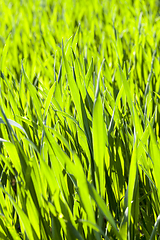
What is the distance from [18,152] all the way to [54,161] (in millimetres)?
94

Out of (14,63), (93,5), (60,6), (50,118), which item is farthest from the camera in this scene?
(60,6)

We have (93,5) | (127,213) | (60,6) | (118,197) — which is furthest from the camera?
(60,6)

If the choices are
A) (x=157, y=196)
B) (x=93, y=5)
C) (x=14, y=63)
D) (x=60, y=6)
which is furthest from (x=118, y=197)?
(x=60, y=6)

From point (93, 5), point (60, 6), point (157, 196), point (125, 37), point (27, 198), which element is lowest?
point (157, 196)

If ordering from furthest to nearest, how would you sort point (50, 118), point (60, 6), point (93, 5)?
point (60, 6)
point (93, 5)
point (50, 118)

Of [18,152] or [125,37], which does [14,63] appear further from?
[18,152]

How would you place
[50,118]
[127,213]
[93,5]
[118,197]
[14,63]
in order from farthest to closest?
[93,5] → [14,63] → [50,118] → [118,197] → [127,213]

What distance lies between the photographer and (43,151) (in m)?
0.50

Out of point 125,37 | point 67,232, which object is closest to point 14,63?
point 125,37

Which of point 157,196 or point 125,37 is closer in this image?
point 157,196

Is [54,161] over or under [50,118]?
under

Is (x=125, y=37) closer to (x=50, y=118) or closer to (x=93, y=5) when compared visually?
(x=50, y=118)

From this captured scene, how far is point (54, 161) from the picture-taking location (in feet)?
1.59

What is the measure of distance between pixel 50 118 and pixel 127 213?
37cm
